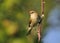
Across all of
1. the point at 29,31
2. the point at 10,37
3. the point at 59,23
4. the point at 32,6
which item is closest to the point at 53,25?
the point at 59,23

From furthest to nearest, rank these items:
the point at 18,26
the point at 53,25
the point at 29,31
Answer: the point at 53,25
the point at 18,26
the point at 29,31

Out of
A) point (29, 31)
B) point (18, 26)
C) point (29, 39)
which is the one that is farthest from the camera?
point (18, 26)

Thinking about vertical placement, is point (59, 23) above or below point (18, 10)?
below

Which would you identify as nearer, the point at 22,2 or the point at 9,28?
the point at 9,28

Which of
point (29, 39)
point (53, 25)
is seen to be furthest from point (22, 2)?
point (53, 25)

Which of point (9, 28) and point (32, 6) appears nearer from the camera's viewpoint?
point (9, 28)

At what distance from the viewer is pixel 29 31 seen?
1.53 m

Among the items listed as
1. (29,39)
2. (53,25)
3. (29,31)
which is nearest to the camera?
(29,31)

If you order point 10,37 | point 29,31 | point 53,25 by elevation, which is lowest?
point 53,25

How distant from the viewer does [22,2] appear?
6.37 feet

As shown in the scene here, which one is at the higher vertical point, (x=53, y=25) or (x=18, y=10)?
(x=18, y=10)

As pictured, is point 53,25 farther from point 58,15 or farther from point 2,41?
point 2,41

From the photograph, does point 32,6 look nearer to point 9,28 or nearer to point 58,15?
point 9,28

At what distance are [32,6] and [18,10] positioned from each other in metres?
0.11
